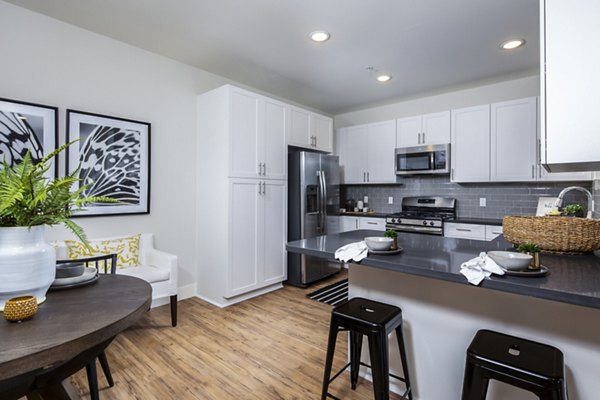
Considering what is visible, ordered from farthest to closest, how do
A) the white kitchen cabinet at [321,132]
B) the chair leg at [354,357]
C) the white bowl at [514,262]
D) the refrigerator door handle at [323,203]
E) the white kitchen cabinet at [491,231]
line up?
the white kitchen cabinet at [321,132] → the refrigerator door handle at [323,203] → the white kitchen cabinet at [491,231] → the chair leg at [354,357] → the white bowl at [514,262]

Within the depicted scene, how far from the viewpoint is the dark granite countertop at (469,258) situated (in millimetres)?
1008

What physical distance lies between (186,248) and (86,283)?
7.35 ft

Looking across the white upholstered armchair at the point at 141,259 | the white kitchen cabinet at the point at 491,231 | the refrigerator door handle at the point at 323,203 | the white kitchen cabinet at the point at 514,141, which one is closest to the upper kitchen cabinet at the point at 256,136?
the refrigerator door handle at the point at 323,203

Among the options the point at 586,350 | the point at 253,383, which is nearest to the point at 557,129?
the point at 586,350

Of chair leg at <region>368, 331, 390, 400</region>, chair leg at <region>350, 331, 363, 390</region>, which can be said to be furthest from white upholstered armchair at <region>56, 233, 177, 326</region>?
chair leg at <region>368, 331, 390, 400</region>

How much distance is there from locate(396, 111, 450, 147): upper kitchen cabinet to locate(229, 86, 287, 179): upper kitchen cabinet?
1.83 meters

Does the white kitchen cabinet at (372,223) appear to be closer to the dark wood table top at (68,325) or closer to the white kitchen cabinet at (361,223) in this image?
the white kitchen cabinet at (361,223)

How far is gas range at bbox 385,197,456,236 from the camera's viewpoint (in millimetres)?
3938

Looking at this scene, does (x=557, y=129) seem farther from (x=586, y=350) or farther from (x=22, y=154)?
(x=22, y=154)

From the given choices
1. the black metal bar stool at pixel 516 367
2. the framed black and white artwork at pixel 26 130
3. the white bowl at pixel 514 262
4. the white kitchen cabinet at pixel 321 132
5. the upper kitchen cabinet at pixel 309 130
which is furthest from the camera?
the white kitchen cabinet at pixel 321 132

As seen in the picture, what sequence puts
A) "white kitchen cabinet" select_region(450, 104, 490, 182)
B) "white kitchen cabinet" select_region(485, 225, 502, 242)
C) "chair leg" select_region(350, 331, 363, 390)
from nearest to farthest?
"chair leg" select_region(350, 331, 363, 390)
"white kitchen cabinet" select_region(485, 225, 502, 242)
"white kitchen cabinet" select_region(450, 104, 490, 182)

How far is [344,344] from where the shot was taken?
2498mm

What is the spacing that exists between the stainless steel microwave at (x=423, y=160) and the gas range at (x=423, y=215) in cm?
49

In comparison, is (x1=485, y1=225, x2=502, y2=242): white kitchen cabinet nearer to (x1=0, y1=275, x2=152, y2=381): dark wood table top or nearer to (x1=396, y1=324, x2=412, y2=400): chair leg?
(x1=396, y1=324, x2=412, y2=400): chair leg
